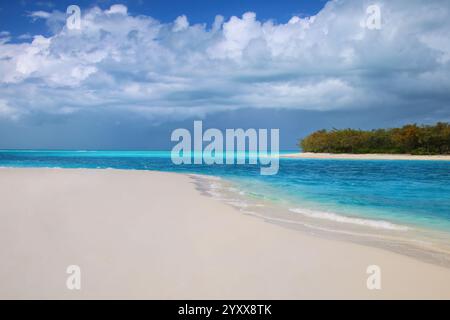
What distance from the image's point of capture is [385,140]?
80.8 metres

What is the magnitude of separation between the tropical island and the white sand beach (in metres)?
69.7

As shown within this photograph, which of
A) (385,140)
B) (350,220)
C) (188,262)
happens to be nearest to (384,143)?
(385,140)

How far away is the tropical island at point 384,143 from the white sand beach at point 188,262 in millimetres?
69693

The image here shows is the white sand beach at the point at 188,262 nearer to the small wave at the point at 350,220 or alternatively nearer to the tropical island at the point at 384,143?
the small wave at the point at 350,220

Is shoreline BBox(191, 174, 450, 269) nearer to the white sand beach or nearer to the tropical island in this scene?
the white sand beach

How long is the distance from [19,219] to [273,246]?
16.3 feet

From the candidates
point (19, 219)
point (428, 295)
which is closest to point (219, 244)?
point (428, 295)

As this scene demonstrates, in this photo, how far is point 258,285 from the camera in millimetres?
4035

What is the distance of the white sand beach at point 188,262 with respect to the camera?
388 cm

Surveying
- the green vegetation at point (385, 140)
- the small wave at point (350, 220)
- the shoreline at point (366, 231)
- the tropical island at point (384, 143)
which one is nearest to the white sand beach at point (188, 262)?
the shoreline at point (366, 231)

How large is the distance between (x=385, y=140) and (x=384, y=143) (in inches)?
28.2
